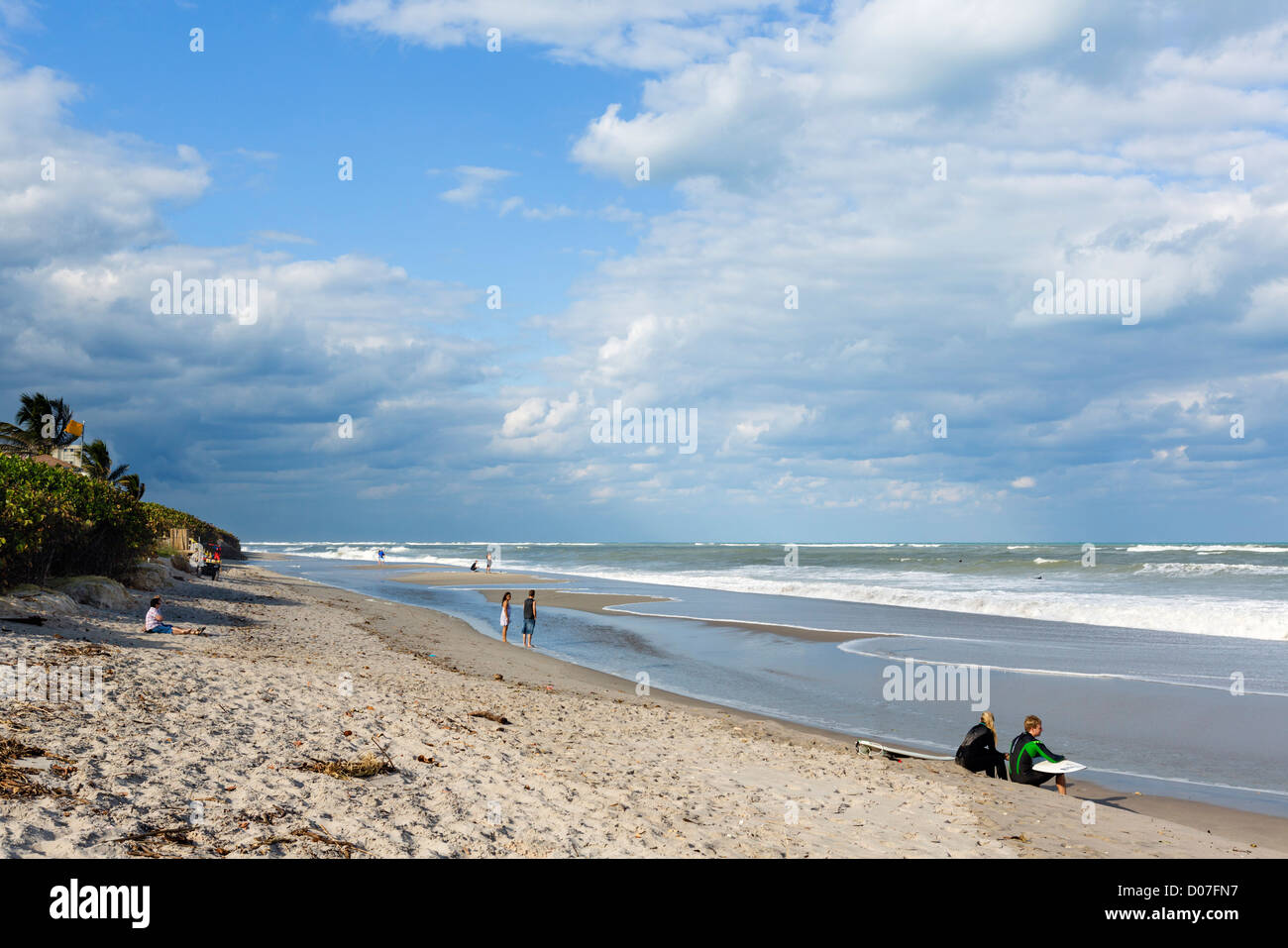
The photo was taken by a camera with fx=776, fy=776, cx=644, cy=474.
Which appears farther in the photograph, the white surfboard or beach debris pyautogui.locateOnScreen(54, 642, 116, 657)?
beach debris pyautogui.locateOnScreen(54, 642, 116, 657)

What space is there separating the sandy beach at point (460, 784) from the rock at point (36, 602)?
10cm

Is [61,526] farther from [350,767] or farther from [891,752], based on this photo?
[891,752]

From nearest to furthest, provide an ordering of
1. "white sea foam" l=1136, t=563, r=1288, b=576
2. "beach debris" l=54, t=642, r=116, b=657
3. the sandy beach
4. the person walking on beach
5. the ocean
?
the sandy beach < "beach debris" l=54, t=642, r=116, b=657 < the ocean < the person walking on beach < "white sea foam" l=1136, t=563, r=1288, b=576

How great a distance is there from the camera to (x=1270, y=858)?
817 cm

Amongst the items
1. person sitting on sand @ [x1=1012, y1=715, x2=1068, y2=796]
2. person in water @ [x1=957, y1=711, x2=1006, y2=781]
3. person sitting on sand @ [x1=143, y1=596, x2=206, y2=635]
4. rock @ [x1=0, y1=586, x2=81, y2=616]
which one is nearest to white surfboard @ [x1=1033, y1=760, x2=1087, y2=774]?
person sitting on sand @ [x1=1012, y1=715, x2=1068, y2=796]

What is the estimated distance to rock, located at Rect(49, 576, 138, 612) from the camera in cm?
1870

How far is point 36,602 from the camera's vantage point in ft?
49.4

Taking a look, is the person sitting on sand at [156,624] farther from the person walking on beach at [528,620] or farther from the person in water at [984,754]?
the person in water at [984,754]

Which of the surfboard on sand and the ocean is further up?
the surfboard on sand

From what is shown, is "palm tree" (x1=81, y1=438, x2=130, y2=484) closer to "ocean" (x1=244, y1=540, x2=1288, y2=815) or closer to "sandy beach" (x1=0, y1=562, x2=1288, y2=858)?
"ocean" (x1=244, y1=540, x2=1288, y2=815)

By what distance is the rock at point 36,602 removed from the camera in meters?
14.6

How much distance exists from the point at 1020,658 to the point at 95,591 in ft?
81.2

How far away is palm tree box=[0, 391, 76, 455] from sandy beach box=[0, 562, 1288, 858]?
4668cm

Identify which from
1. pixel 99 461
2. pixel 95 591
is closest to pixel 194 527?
pixel 99 461
